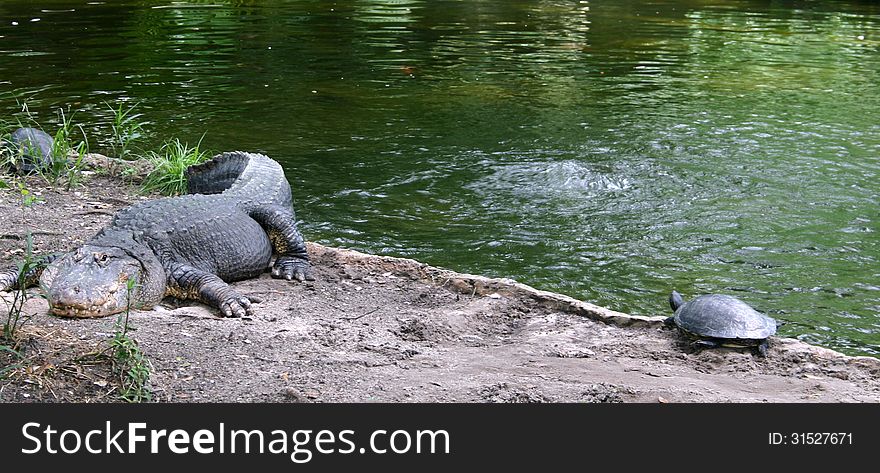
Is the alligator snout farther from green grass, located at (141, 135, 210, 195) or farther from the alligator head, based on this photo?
green grass, located at (141, 135, 210, 195)

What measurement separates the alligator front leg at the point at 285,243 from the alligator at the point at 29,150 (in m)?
2.60

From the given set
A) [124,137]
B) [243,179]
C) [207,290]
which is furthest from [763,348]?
[124,137]

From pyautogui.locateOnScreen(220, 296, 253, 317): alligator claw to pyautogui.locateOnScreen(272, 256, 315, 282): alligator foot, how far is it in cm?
73

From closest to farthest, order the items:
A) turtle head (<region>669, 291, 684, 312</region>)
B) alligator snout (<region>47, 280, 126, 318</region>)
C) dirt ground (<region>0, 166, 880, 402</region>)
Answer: dirt ground (<region>0, 166, 880, 402</region>), alligator snout (<region>47, 280, 126, 318</region>), turtle head (<region>669, 291, 684, 312</region>)

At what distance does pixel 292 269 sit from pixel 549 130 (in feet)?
16.9

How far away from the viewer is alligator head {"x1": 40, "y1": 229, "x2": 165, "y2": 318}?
197 inches

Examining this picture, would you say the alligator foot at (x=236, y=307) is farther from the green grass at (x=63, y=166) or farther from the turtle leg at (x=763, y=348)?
the green grass at (x=63, y=166)

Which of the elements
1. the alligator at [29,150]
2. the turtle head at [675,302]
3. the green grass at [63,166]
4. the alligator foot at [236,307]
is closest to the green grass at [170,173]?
the green grass at [63,166]

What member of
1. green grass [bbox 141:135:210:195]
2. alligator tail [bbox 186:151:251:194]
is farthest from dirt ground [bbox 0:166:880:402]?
green grass [bbox 141:135:210:195]

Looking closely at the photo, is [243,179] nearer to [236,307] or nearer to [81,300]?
[236,307]

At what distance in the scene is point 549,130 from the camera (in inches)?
428

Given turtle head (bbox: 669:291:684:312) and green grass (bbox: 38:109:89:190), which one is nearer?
turtle head (bbox: 669:291:684:312)

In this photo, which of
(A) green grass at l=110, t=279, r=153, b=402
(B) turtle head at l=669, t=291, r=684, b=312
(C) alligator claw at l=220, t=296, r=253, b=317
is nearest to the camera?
(A) green grass at l=110, t=279, r=153, b=402

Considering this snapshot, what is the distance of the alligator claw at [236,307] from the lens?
5512 mm
